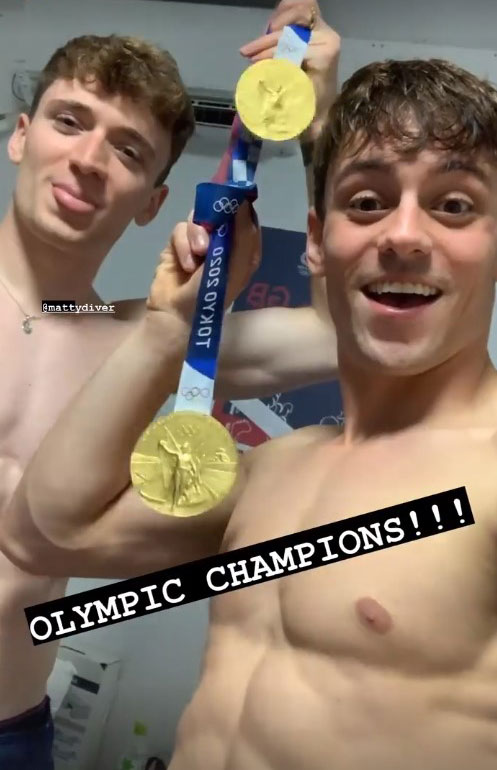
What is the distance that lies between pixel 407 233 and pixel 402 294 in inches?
1.9

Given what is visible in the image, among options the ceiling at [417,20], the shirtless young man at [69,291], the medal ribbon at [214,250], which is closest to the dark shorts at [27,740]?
the shirtless young man at [69,291]

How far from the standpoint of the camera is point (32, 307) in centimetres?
100

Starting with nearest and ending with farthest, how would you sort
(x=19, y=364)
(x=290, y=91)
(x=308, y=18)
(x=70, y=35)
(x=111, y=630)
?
(x=290, y=91) → (x=308, y=18) → (x=19, y=364) → (x=111, y=630) → (x=70, y=35)

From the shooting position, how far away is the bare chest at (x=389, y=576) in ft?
1.92

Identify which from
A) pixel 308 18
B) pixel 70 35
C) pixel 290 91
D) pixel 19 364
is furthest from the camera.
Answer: pixel 70 35

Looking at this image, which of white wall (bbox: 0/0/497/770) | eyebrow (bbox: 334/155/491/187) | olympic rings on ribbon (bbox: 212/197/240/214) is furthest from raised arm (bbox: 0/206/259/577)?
white wall (bbox: 0/0/497/770)

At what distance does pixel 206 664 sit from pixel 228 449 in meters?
0.20

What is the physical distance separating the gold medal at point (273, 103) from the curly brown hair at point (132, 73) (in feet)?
0.99

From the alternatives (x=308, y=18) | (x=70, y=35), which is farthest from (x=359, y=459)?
(x=70, y=35)

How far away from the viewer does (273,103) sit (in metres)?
0.68

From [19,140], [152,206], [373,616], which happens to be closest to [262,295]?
[152,206]

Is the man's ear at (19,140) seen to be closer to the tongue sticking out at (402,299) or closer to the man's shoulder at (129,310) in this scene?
the man's shoulder at (129,310)

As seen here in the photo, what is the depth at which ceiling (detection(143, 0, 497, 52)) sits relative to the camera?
49.3 inches

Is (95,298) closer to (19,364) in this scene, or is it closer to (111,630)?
(19,364)
